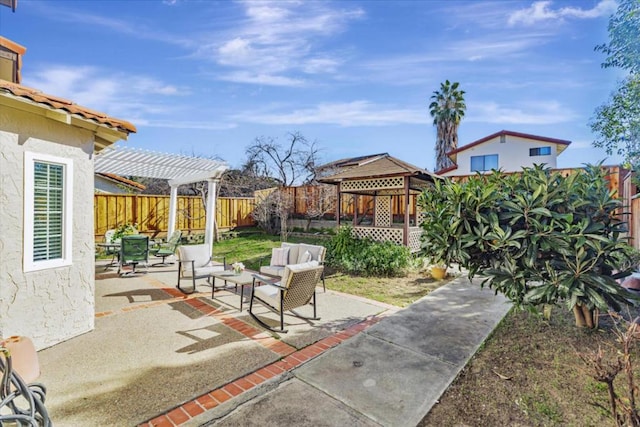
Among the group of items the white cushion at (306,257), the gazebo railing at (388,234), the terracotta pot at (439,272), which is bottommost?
the terracotta pot at (439,272)

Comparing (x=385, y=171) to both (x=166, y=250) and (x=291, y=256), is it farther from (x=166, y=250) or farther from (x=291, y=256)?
(x=166, y=250)

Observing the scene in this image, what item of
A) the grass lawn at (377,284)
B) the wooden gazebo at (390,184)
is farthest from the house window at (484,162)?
the grass lawn at (377,284)

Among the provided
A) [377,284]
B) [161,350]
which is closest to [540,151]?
[377,284]

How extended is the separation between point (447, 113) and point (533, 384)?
28.0 metres

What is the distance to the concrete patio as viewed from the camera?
2.92m

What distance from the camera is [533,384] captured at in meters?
3.08

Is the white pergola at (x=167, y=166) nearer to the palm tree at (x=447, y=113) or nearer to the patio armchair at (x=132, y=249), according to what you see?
the patio armchair at (x=132, y=249)

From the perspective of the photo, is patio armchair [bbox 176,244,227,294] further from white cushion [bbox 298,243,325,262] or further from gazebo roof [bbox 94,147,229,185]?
gazebo roof [bbox 94,147,229,185]

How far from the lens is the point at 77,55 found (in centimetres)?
716

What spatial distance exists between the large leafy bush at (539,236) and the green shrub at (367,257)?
4556 mm

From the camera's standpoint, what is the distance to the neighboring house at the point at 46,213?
370cm

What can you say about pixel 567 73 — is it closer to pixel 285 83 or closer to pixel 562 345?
pixel 562 345

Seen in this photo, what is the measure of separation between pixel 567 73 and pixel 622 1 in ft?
8.82

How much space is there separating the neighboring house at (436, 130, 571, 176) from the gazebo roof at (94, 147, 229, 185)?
1789 centimetres
